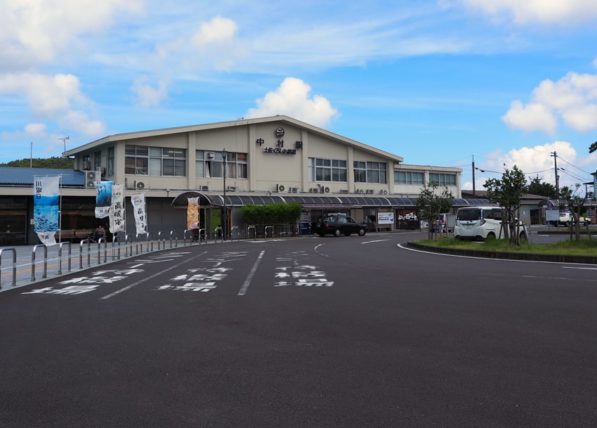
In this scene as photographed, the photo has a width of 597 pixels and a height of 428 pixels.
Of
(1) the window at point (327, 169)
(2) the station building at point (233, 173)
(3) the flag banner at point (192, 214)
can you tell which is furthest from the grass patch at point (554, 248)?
(1) the window at point (327, 169)

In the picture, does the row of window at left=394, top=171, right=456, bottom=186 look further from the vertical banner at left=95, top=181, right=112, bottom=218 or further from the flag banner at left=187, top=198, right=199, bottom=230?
the vertical banner at left=95, top=181, right=112, bottom=218

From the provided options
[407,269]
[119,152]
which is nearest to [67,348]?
[407,269]

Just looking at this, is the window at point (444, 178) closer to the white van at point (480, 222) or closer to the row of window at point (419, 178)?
the row of window at point (419, 178)

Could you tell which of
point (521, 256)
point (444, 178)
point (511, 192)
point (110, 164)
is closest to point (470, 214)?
point (511, 192)

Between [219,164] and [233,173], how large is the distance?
152 centimetres

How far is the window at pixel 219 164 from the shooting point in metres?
44.4

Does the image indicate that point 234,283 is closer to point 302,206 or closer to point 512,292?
point 512,292

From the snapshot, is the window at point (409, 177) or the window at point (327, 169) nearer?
the window at point (327, 169)

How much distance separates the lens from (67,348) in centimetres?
624

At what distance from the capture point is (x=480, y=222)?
87.3ft

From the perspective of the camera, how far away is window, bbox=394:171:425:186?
5838cm

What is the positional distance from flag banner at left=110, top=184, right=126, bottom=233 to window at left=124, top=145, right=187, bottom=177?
598 inches

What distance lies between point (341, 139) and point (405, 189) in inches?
442

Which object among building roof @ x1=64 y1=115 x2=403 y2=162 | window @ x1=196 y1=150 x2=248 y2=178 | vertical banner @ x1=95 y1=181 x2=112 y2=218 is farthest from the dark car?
vertical banner @ x1=95 y1=181 x2=112 y2=218
